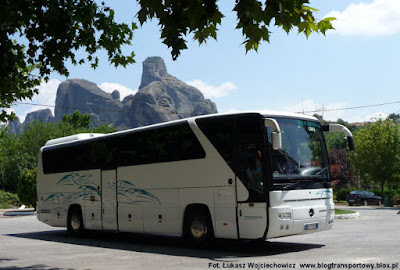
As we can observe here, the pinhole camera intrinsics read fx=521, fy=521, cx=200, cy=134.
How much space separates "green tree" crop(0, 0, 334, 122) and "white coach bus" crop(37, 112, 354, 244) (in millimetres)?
2974

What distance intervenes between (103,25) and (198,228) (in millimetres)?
5604

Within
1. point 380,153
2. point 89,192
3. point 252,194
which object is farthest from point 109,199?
point 380,153

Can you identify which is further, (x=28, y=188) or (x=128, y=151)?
(x=28, y=188)

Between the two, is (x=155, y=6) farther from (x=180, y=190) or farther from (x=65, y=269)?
(x=180, y=190)

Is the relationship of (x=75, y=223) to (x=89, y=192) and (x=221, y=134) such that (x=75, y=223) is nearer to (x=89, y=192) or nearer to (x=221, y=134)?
(x=89, y=192)

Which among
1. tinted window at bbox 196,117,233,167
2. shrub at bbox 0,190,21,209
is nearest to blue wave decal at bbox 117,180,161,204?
tinted window at bbox 196,117,233,167

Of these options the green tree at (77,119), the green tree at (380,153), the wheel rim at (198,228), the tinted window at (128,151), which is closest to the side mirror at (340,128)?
the tinted window at (128,151)

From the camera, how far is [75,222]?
18.9 metres

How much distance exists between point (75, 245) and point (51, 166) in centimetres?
554

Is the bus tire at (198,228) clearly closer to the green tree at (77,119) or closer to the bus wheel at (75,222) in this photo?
the bus wheel at (75,222)

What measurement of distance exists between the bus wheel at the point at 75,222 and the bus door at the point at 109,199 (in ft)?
5.89

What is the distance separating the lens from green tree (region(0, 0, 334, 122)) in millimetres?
7094

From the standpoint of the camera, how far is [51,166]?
2044cm

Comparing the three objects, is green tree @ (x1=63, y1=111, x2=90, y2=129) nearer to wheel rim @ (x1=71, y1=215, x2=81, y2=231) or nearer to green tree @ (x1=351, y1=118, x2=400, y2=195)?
green tree @ (x1=351, y1=118, x2=400, y2=195)
